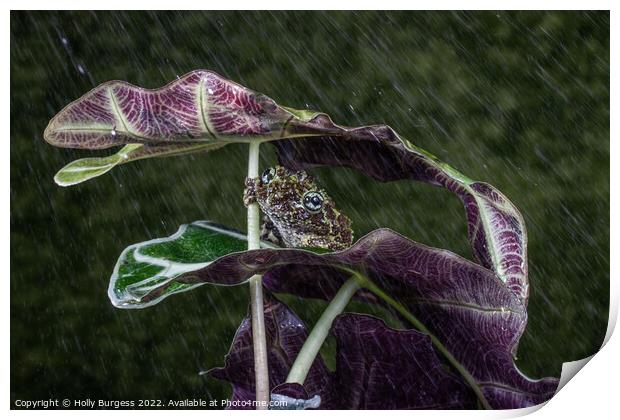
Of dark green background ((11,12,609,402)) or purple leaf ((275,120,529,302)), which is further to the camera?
dark green background ((11,12,609,402))

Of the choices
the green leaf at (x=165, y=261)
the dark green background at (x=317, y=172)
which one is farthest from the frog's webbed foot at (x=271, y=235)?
the dark green background at (x=317, y=172)

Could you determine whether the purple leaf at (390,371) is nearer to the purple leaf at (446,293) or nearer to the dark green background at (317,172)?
the purple leaf at (446,293)

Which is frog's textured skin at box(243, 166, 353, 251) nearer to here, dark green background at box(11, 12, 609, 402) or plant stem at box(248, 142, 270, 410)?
plant stem at box(248, 142, 270, 410)

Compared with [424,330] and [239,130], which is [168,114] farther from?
[424,330]

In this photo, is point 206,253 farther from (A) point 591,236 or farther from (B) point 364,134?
(A) point 591,236

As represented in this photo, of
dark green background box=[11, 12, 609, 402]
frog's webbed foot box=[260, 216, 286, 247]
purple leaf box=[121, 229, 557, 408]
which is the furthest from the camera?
dark green background box=[11, 12, 609, 402]

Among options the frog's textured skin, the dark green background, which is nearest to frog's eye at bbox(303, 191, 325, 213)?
the frog's textured skin
